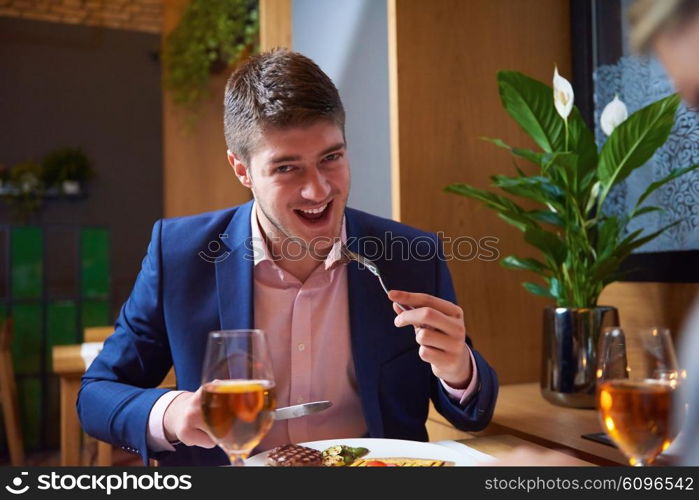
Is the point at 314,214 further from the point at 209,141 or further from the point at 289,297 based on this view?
the point at 209,141

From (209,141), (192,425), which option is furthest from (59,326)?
(192,425)

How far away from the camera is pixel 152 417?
117 centimetres

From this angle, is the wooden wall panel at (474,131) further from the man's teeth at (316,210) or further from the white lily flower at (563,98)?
the man's teeth at (316,210)

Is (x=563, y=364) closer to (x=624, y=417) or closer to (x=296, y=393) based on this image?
(x=296, y=393)

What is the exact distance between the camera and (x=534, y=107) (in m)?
1.73

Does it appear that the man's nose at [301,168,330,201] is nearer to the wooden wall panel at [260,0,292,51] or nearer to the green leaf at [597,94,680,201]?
the green leaf at [597,94,680,201]

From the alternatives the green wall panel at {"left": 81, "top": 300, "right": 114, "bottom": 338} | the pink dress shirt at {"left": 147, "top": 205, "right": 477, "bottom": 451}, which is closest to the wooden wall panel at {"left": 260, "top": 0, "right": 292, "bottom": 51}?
the pink dress shirt at {"left": 147, "top": 205, "right": 477, "bottom": 451}

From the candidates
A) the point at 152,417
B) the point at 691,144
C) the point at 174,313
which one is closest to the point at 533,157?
the point at 691,144

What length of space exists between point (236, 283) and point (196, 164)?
4168mm

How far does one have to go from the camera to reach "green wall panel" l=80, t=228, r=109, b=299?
4.63 m

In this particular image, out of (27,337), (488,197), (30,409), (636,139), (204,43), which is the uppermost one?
(204,43)

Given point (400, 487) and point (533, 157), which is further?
point (533, 157)

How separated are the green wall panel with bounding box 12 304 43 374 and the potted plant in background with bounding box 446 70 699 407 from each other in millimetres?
3529

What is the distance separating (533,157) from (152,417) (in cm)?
109
